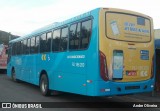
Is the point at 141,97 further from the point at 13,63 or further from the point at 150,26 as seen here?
the point at 13,63

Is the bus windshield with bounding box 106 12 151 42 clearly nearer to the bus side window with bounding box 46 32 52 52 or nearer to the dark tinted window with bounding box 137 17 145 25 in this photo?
the dark tinted window with bounding box 137 17 145 25

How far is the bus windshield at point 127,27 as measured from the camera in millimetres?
9203

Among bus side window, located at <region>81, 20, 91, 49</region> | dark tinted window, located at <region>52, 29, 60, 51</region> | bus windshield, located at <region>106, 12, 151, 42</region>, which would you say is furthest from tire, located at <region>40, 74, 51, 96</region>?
bus windshield, located at <region>106, 12, 151, 42</region>

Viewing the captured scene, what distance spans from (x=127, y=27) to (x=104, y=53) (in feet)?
4.53

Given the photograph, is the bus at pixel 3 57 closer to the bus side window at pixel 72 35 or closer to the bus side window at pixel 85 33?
the bus side window at pixel 72 35

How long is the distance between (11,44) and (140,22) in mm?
13326

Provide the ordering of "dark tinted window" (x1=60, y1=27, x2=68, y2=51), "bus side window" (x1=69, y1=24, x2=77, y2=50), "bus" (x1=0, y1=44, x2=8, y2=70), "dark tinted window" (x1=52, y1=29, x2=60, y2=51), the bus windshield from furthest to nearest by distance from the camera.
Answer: "bus" (x1=0, y1=44, x2=8, y2=70)
"dark tinted window" (x1=52, y1=29, x2=60, y2=51)
"dark tinted window" (x1=60, y1=27, x2=68, y2=51)
"bus side window" (x1=69, y1=24, x2=77, y2=50)
the bus windshield

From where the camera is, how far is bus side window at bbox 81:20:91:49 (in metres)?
9.38

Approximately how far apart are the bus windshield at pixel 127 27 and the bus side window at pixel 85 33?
2.19 feet

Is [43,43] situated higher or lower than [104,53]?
higher

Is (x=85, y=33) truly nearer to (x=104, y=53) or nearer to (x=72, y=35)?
(x=72, y=35)

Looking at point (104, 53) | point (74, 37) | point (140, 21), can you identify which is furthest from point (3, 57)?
point (104, 53)

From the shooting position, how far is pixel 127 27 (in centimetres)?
955

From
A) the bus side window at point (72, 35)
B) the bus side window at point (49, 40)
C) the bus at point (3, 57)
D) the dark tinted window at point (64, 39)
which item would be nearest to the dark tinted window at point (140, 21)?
the bus side window at point (72, 35)
